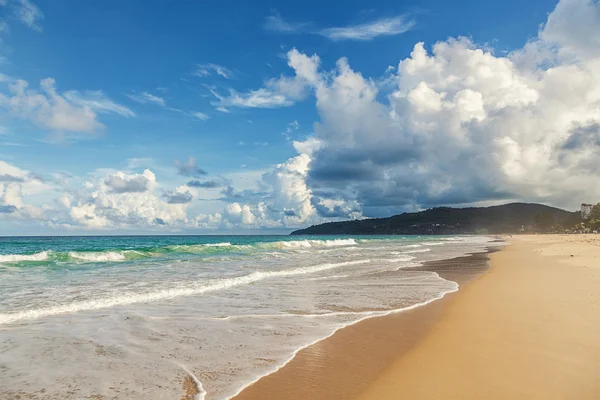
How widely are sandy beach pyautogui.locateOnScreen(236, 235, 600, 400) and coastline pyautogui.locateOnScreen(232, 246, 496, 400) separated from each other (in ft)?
0.04

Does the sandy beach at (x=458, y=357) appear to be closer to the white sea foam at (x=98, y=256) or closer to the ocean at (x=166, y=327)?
the ocean at (x=166, y=327)

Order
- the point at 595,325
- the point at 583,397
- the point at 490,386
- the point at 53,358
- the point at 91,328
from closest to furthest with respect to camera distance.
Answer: the point at 583,397 < the point at 490,386 < the point at 53,358 < the point at 595,325 < the point at 91,328

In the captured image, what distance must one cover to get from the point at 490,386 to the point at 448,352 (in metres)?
1.48

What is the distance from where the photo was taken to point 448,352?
621 cm

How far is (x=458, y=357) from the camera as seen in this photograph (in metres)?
5.91

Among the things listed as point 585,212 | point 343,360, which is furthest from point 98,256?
point 585,212

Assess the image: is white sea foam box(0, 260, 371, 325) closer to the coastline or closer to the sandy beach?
the coastline

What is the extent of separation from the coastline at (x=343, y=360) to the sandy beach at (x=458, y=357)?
0.04 feet

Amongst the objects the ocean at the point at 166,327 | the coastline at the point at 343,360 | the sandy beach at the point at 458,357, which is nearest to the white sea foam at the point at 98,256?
the ocean at the point at 166,327

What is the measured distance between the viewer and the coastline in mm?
4809

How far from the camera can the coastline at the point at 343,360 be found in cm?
481

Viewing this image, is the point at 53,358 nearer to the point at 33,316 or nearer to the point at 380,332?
the point at 33,316

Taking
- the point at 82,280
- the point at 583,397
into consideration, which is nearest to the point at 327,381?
the point at 583,397

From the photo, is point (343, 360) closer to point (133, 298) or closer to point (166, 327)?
point (166, 327)
